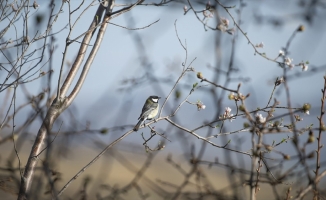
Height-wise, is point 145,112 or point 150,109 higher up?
point 150,109

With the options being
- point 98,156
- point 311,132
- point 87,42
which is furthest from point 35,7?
point 311,132

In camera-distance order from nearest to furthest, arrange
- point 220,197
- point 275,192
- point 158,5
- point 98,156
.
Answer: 1. point 275,192
2. point 220,197
3. point 98,156
4. point 158,5

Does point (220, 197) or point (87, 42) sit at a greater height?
point (87, 42)

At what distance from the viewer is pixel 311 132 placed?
5.86 feet

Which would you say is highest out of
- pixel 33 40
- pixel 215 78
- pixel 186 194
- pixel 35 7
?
pixel 35 7

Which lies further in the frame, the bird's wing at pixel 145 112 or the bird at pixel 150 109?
the bird at pixel 150 109

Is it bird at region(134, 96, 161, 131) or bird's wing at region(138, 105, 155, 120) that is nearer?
bird's wing at region(138, 105, 155, 120)

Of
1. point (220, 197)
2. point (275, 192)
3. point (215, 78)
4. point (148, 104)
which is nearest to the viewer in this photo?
point (215, 78)

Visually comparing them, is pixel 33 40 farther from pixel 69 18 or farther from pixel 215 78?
pixel 215 78

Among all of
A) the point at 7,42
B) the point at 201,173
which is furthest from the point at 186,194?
the point at 7,42

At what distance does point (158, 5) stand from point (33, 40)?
1229 mm

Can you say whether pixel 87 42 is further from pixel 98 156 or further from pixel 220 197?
pixel 220 197

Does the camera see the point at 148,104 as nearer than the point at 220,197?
No

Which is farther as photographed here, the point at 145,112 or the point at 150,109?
the point at 150,109
